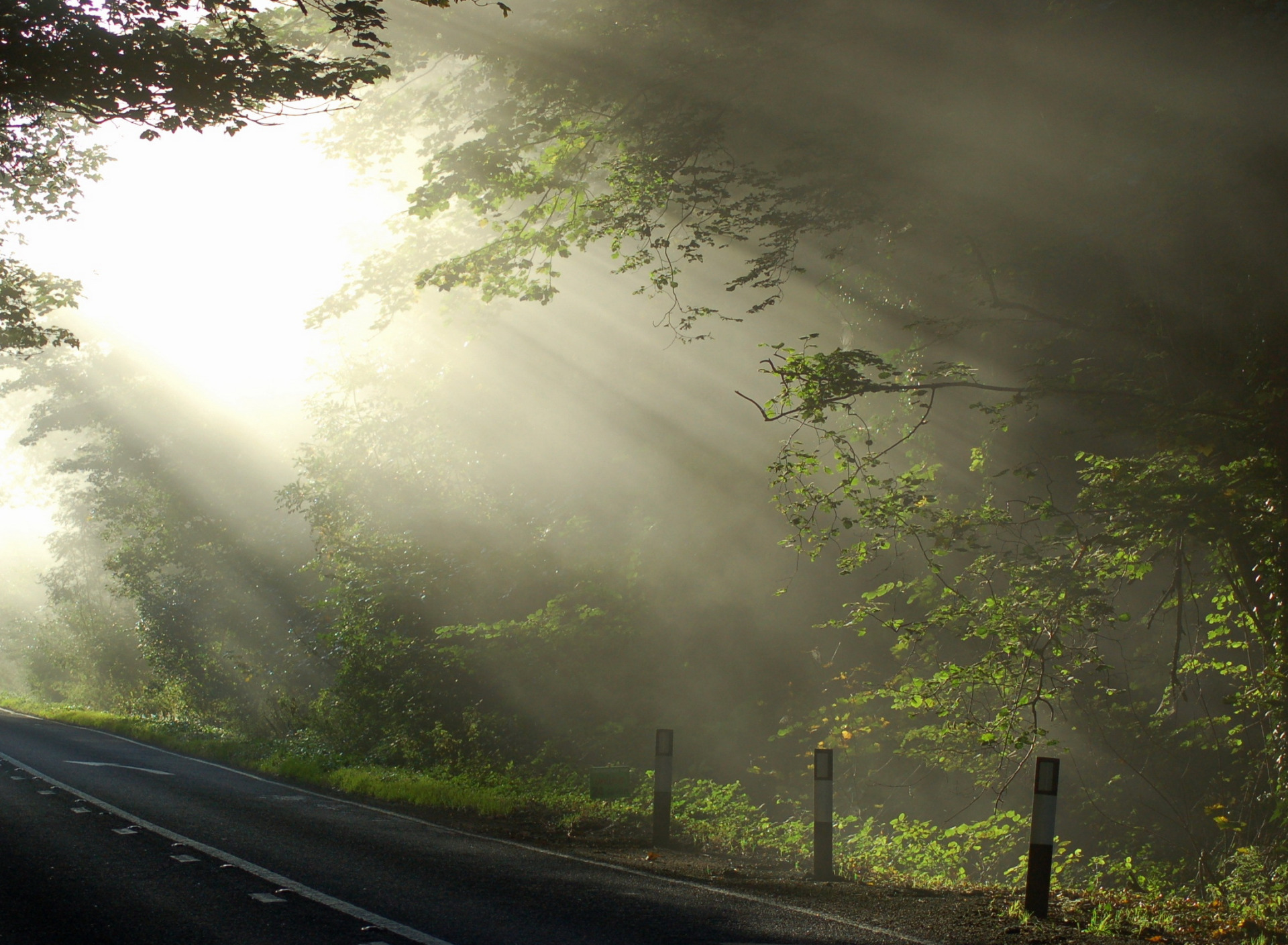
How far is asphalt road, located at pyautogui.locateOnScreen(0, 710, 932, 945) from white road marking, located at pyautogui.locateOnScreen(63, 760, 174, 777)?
119 inches

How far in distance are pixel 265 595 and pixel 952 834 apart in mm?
19616

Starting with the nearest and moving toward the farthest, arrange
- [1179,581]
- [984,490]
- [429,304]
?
[1179,581]
[984,490]
[429,304]

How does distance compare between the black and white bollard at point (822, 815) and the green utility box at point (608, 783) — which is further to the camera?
the green utility box at point (608, 783)

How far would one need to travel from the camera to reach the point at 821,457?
16438 mm

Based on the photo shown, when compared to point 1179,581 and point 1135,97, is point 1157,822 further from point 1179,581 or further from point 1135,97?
point 1135,97

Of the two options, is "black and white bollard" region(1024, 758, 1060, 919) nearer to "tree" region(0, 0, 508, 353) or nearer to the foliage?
"tree" region(0, 0, 508, 353)

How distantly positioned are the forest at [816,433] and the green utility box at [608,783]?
0.27 meters

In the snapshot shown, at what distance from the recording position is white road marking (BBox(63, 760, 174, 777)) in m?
12.5

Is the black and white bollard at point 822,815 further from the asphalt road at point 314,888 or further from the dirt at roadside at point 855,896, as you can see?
the asphalt road at point 314,888

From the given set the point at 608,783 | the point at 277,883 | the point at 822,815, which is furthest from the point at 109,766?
the point at 822,815

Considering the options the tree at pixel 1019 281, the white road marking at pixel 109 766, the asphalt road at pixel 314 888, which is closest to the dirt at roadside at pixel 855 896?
the asphalt road at pixel 314 888

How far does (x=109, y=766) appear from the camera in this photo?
12.9 meters

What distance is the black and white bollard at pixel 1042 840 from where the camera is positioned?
5.89 m

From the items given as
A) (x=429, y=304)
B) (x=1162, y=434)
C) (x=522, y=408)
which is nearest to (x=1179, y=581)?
(x=1162, y=434)
